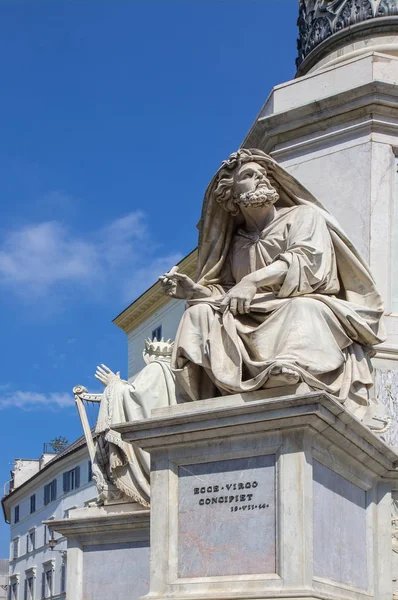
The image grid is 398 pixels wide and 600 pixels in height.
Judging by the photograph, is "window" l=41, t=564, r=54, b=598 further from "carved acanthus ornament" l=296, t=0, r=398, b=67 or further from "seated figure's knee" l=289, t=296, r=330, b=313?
"seated figure's knee" l=289, t=296, r=330, b=313

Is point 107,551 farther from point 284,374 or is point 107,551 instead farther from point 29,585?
point 29,585

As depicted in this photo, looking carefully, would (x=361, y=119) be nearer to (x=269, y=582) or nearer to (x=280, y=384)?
(x=280, y=384)

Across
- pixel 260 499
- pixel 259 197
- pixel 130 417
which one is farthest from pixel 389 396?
pixel 130 417

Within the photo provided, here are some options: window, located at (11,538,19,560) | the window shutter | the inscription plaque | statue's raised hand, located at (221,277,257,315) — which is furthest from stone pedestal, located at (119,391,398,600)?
window, located at (11,538,19,560)

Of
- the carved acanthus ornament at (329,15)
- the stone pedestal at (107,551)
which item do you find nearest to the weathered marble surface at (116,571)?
the stone pedestal at (107,551)

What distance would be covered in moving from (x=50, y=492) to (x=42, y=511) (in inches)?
113

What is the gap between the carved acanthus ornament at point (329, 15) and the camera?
1207cm

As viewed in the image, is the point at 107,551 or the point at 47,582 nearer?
the point at 107,551

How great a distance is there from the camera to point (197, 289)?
31.6 ft

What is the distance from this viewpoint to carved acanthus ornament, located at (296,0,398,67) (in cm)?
1207

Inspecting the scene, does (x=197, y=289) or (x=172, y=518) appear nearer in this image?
(x=172, y=518)

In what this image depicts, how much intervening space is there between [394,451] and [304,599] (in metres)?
2.04

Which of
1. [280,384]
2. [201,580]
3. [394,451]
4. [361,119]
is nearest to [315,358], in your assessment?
[280,384]

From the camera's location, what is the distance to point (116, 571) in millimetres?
11156
